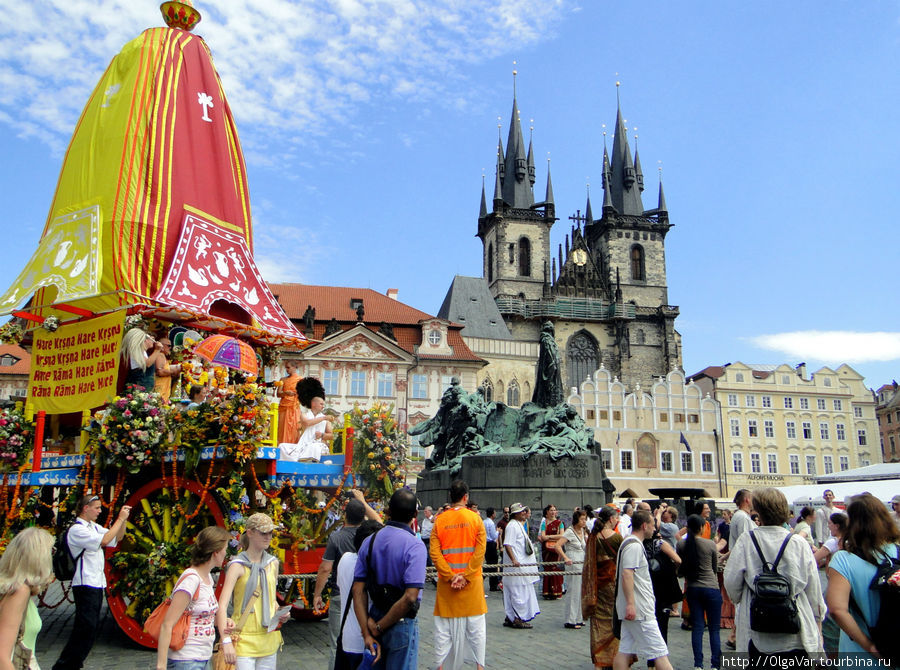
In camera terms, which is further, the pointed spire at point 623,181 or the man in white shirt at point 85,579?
the pointed spire at point 623,181

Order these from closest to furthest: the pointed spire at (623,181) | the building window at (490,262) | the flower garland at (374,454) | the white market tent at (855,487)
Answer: the flower garland at (374,454), the white market tent at (855,487), the building window at (490,262), the pointed spire at (623,181)

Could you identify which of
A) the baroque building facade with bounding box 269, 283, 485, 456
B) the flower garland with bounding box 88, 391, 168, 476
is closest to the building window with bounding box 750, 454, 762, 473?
the baroque building facade with bounding box 269, 283, 485, 456

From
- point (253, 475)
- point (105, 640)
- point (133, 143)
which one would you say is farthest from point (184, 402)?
point (133, 143)

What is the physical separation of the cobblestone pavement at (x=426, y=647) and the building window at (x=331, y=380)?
30.0 m

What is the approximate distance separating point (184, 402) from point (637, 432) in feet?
153

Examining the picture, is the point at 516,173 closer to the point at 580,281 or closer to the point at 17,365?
the point at 580,281

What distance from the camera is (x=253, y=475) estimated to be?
6.69 metres

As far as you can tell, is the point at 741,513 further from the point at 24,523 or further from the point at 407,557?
the point at 24,523

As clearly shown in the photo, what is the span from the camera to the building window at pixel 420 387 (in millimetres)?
40062

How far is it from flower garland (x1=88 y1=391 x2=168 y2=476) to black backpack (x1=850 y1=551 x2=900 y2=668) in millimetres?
5671

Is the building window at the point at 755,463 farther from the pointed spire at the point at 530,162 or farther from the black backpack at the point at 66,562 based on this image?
the black backpack at the point at 66,562

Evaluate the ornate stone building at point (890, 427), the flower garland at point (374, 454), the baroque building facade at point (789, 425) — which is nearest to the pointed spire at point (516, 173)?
the baroque building facade at point (789, 425)

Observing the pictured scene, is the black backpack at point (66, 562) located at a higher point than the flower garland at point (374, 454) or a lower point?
lower

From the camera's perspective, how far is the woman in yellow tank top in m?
4.47
